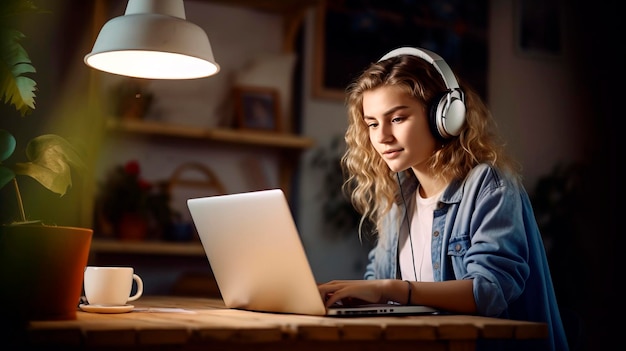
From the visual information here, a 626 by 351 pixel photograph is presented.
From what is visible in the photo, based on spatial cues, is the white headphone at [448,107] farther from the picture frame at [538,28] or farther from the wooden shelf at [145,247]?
the picture frame at [538,28]

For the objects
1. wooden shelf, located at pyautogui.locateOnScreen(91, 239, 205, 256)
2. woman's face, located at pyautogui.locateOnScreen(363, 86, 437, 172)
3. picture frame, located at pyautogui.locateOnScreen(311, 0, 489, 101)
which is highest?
picture frame, located at pyautogui.locateOnScreen(311, 0, 489, 101)

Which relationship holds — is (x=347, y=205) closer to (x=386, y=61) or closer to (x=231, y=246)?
(x=386, y=61)

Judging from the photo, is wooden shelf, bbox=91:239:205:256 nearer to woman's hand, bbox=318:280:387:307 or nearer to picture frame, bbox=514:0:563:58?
woman's hand, bbox=318:280:387:307

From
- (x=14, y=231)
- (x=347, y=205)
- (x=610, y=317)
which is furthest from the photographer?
(x=610, y=317)

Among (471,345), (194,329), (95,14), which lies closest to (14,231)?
(194,329)

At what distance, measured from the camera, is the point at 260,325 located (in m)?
0.89

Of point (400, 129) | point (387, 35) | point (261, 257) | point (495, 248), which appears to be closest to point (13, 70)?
point (261, 257)

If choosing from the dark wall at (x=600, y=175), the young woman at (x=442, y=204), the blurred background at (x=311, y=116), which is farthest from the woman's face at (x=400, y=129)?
the dark wall at (x=600, y=175)

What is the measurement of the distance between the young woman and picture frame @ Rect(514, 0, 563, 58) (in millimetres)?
2060

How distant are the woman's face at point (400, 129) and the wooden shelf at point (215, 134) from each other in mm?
1290

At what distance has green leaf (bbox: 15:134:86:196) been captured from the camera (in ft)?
3.50

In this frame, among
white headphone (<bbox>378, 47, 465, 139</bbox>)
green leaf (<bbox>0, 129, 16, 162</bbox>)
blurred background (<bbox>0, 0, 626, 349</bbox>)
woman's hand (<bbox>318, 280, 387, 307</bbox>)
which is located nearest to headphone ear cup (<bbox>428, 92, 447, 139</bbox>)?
white headphone (<bbox>378, 47, 465, 139</bbox>)

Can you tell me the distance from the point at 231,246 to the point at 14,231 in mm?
353

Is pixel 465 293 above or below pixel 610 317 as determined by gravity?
above
